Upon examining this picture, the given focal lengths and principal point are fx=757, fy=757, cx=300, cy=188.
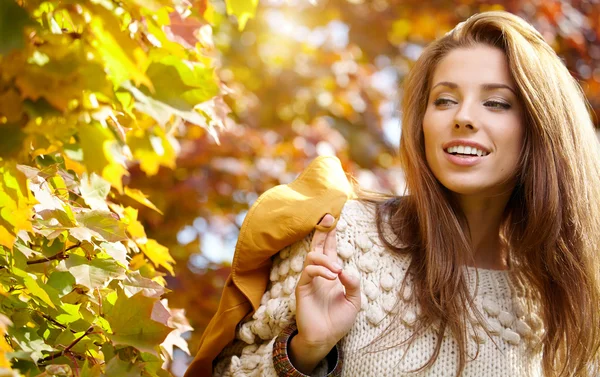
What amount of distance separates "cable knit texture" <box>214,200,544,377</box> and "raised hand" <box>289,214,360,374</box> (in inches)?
3.0

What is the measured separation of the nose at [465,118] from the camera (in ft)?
6.82

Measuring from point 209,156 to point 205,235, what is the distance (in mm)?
482

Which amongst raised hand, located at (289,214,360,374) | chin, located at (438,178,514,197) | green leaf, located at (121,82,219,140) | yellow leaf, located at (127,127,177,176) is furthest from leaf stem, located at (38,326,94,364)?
chin, located at (438,178,514,197)

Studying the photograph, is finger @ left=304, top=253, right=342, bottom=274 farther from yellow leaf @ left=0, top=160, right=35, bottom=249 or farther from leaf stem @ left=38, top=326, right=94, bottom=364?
yellow leaf @ left=0, top=160, right=35, bottom=249

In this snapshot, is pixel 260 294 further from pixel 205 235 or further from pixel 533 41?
pixel 205 235

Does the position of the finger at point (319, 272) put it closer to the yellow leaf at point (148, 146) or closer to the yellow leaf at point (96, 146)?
the yellow leaf at point (148, 146)

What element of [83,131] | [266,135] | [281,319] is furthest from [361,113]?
[83,131]

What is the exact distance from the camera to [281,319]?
6.52ft

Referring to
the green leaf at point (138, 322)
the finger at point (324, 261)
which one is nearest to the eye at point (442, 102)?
the finger at point (324, 261)

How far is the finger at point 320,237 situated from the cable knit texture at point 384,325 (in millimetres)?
34

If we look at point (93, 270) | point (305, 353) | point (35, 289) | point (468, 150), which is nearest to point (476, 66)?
point (468, 150)

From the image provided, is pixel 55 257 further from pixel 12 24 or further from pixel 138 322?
pixel 12 24

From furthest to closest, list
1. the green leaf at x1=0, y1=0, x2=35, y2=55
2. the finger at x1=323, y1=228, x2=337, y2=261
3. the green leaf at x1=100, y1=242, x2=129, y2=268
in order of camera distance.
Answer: the finger at x1=323, y1=228, x2=337, y2=261
the green leaf at x1=100, y1=242, x2=129, y2=268
the green leaf at x1=0, y1=0, x2=35, y2=55

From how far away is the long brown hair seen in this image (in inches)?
83.6
